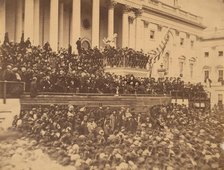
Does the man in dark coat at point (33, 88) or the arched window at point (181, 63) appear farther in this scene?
the arched window at point (181, 63)

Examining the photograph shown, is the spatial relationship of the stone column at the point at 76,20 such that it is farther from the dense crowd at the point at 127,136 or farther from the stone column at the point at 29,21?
the dense crowd at the point at 127,136

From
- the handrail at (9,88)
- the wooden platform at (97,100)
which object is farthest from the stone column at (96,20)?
the handrail at (9,88)

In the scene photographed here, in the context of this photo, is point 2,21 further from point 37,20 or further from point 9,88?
point 9,88

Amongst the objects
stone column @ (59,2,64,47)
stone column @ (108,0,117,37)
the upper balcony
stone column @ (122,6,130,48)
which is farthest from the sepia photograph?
stone column @ (108,0,117,37)

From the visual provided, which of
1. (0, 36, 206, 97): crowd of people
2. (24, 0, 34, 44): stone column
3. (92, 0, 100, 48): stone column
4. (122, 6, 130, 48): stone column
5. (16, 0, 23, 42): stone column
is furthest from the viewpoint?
(92, 0, 100, 48): stone column

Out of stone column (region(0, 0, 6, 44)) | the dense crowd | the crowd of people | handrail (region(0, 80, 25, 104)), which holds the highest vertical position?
stone column (region(0, 0, 6, 44))

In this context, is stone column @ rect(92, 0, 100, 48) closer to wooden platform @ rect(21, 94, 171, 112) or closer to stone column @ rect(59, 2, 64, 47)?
stone column @ rect(59, 2, 64, 47)

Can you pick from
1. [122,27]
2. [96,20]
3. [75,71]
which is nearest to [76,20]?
[96,20]
